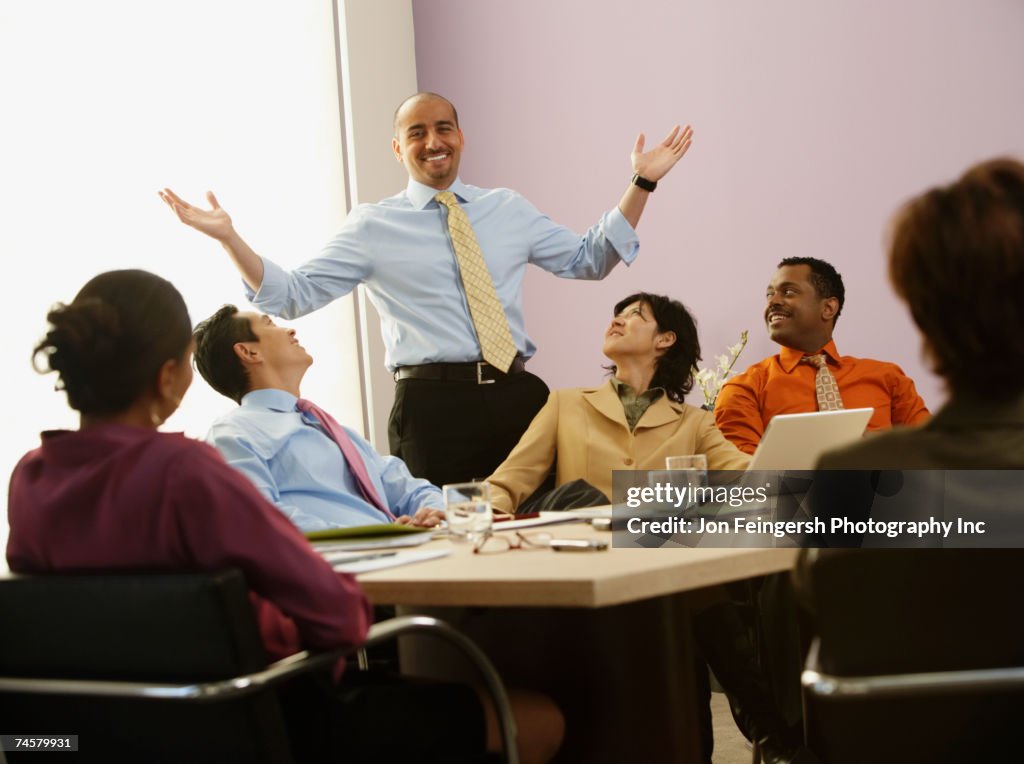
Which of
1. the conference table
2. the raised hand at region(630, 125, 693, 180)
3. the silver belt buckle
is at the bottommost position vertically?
the conference table

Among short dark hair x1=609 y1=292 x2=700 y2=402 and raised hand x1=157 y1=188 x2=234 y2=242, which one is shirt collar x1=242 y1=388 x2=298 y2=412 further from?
short dark hair x1=609 y1=292 x2=700 y2=402

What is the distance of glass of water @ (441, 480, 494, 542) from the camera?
204 cm

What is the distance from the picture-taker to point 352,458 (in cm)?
278

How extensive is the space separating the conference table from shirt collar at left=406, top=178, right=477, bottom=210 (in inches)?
76.5

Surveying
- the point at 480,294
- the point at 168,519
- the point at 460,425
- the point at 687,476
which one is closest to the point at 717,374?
the point at 480,294

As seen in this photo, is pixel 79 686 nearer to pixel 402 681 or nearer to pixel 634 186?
pixel 402 681

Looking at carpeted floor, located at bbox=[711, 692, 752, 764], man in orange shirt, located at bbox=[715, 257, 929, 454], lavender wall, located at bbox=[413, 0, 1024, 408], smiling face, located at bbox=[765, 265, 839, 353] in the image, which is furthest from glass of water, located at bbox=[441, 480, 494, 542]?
lavender wall, located at bbox=[413, 0, 1024, 408]

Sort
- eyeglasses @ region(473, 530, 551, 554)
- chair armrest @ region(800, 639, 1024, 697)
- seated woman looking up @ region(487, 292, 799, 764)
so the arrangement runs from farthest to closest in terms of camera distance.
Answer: seated woman looking up @ region(487, 292, 799, 764)
eyeglasses @ region(473, 530, 551, 554)
chair armrest @ region(800, 639, 1024, 697)

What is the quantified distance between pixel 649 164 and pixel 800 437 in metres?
1.82

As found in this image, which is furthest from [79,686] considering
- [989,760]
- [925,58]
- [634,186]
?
[925,58]

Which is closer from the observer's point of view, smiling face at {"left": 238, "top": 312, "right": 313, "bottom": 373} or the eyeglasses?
the eyeglasses

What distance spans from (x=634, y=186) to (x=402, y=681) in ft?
7.74

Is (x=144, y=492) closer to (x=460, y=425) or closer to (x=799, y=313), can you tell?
(x=460, y=425)

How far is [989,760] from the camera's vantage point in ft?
4.16
